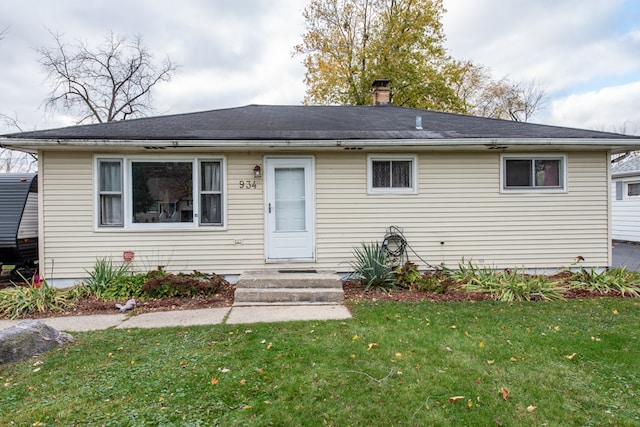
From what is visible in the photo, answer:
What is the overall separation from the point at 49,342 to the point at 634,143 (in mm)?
9293

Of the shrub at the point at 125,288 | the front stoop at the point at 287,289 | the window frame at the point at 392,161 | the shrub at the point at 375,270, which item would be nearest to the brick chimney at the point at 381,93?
the window frame at the point at 392,161

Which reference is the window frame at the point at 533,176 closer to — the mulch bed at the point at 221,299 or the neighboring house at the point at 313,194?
the neighboring house at the point at 313,194

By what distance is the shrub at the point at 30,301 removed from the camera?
16.3 feet

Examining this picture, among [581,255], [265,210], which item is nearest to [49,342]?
[265,210]

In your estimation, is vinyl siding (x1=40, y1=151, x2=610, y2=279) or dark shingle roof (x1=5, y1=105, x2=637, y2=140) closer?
dark shingle roof (x1=5, y1=105, x2=637, y2=140)

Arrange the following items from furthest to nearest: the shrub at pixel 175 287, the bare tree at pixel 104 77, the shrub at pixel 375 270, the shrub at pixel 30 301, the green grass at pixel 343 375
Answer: the bare tree at pixel 104 77 → the shrub at pixel 375 270 → the shrub at pixel 175 287 → the shrub at pixel 30 301 → the green grass at pixel 343 375

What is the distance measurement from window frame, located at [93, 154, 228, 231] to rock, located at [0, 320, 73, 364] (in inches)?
110

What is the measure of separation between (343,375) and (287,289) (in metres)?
2.60

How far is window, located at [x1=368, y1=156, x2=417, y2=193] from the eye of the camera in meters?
6.62

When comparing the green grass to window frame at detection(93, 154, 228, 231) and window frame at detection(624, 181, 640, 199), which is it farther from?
window frame at detection(624, 181, 640, 199)

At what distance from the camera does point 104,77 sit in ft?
70.3

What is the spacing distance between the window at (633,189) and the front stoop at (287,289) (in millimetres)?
12819

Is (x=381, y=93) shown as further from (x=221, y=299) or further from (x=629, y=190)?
(x=629, y=190)

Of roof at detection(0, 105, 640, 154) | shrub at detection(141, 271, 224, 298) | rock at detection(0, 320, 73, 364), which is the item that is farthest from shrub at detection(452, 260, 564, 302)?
rock at detection(0, 320, 73, 364)
